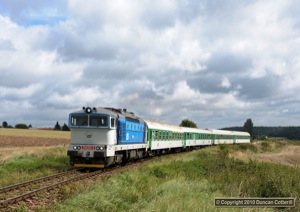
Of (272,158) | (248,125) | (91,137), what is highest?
(248,125)

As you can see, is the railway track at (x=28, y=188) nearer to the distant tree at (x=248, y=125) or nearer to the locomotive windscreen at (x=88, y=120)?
the locomotive windscreen at (x=88, y=120)

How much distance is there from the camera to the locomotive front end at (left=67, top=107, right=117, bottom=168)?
20297 millimetres

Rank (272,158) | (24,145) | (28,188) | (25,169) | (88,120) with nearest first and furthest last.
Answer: (28,188) → (25,169) → (88,120) → (272,158) → (24,145)

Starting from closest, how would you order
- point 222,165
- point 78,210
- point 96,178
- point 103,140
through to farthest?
point 78,210, point 96,178, point 103,140, point 222,165

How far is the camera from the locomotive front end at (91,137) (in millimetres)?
20297

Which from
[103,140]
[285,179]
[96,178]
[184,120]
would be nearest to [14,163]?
[103,140]

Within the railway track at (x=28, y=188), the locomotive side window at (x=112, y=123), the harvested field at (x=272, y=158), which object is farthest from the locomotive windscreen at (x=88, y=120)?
the harvested field at (x=272, y=158)

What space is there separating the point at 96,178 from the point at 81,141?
13.3 ft

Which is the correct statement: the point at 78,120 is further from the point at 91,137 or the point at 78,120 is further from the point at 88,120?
the point at 91,137

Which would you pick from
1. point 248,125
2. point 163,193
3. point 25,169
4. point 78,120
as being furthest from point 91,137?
point 248,125

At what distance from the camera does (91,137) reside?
821 inches

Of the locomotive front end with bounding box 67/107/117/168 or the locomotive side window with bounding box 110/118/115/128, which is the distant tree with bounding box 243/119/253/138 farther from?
the locomotive front end with bounding box 67/107/117/168

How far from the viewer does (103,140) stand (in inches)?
811

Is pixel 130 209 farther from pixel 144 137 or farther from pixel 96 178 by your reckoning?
pixel 144 137
